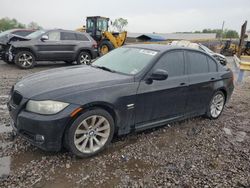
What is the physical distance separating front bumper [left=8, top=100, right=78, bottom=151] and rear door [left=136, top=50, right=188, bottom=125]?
1.20 m

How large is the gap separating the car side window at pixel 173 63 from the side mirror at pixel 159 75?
221 millimetres

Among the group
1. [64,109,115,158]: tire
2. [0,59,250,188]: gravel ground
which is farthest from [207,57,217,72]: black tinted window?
[64,109,115,158]: tire

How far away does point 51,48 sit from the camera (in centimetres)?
A: 1169

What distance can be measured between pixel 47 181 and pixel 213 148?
2.68 metres

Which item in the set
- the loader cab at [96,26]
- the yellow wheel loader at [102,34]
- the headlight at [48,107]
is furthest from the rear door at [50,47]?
the headlight at [48,107]

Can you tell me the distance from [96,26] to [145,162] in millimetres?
16924

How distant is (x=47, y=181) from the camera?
3.11m

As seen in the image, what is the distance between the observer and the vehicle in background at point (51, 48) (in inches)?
434

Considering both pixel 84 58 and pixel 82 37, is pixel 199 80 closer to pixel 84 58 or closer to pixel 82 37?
pixel 84 58

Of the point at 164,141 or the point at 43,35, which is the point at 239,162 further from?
the point at 43,35

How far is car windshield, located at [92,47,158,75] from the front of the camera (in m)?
4.21

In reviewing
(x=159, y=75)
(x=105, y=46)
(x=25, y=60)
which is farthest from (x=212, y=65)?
(x=105, y=46)

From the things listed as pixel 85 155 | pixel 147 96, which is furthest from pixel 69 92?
pixel 147 96

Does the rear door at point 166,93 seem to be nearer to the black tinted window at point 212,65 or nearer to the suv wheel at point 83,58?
the black tinted window at point 212,65
